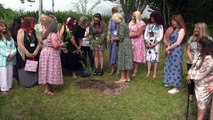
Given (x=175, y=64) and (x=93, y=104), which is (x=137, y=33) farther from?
(x=93, y=104)

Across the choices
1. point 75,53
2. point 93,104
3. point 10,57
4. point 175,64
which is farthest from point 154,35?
point 10,57

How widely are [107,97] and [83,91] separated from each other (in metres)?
0.67

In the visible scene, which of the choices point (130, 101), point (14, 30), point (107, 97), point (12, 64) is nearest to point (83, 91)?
point (107, 97)

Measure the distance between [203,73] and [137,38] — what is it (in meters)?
3.44

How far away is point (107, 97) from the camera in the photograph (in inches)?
319

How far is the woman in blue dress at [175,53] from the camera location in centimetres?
812

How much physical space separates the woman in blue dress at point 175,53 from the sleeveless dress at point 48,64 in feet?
8.24

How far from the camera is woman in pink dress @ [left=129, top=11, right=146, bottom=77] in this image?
9445 mm

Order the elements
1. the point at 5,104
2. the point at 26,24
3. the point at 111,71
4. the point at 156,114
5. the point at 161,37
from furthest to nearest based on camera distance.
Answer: the point at 111,71 → the point at 161,37 → the point at 26,24 → the point at 5,104 → the point at 156,114

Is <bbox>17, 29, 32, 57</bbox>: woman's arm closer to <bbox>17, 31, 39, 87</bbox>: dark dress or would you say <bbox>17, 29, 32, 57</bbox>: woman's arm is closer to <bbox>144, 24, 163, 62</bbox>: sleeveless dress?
<bbox>17, 31, 39, 87</bbox>: dark dress

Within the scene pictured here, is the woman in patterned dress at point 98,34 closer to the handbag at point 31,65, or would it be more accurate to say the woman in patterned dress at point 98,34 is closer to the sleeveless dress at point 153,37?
the sleeveless dress at point 153,37

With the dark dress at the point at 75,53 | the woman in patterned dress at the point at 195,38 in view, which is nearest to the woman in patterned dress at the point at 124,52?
the dark dress at the point at 75,53

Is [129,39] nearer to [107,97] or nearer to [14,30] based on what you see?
[107,97]

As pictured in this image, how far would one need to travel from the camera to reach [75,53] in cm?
941
